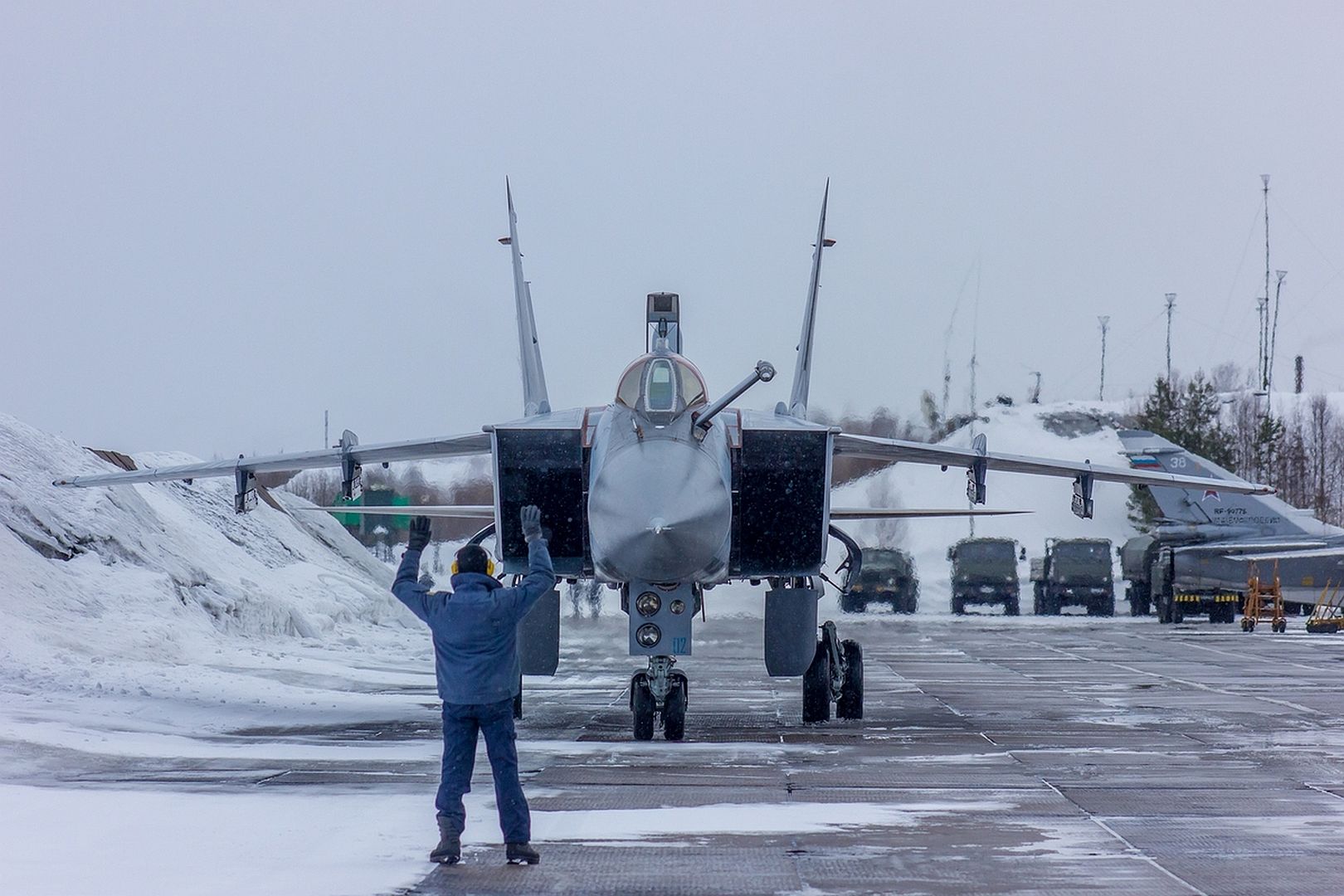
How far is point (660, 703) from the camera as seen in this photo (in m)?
10.5

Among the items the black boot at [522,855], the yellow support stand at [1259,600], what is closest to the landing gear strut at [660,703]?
the black boot at [522,855]

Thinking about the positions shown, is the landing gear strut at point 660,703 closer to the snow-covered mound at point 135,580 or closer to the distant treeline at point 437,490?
the snow-covered mound at point 135,580

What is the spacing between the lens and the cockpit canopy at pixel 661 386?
402 inches

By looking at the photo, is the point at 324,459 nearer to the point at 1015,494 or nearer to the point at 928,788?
the point at 928,788

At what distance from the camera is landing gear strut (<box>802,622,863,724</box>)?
12023 millimetres

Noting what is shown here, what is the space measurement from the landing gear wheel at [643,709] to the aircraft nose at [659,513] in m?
1.05

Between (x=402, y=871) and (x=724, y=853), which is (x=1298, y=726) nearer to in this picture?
(x=724, y=853)

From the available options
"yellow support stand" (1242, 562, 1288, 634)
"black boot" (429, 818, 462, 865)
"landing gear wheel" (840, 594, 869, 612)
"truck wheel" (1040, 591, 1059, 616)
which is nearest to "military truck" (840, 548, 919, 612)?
"landing gear wheel" (840, 594, 869, 612)

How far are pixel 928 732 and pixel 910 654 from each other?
35.0 ft

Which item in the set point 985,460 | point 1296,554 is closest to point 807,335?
point 985,460

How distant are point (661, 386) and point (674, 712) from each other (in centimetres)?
246

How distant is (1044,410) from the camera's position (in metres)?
76.1

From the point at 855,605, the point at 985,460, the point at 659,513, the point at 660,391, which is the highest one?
the point at 660,391

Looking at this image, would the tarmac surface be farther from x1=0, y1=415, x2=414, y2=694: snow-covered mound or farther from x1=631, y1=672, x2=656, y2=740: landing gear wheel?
x1=0, y1=415, x2=414, y2=694: snow-covered mound
